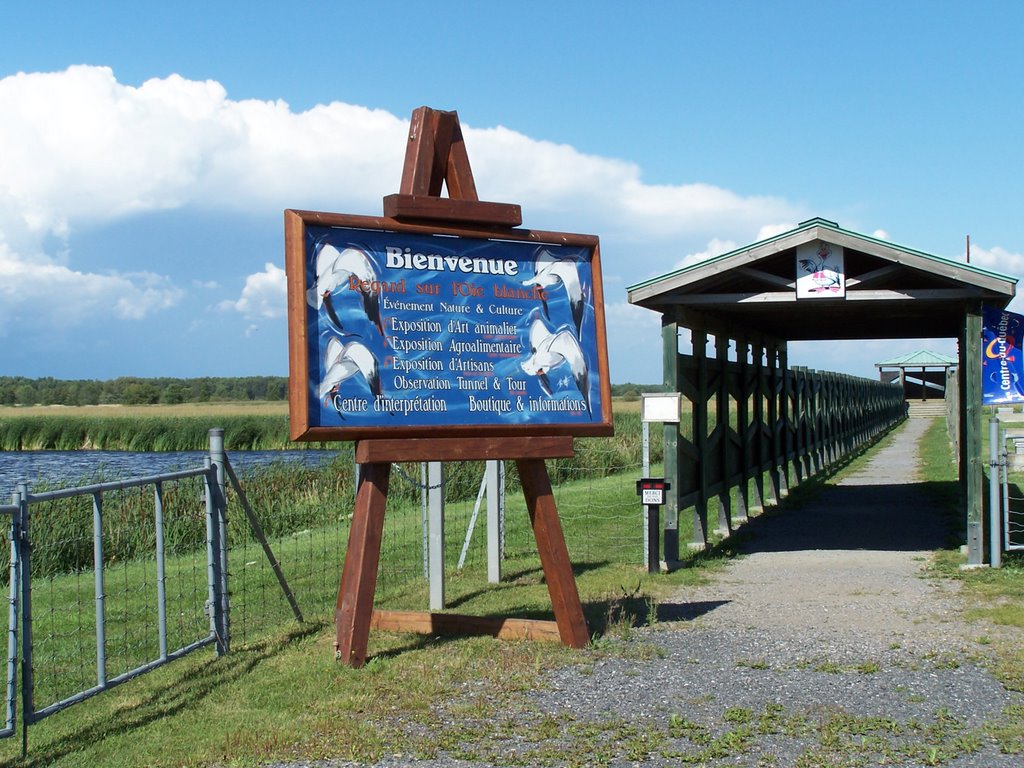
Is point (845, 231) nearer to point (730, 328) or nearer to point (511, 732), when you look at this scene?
point (730, 328)

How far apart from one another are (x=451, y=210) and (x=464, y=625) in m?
3.02

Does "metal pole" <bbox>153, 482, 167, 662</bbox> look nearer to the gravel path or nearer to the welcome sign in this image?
the welcome sign

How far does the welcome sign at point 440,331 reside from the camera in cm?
718

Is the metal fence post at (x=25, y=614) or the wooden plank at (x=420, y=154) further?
the wooden plank at (x=420, y=154)

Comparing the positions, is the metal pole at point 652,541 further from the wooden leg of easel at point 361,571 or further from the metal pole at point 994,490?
the wooden leg of easel at point 361,571

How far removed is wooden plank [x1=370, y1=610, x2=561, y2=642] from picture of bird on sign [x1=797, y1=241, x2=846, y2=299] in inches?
204

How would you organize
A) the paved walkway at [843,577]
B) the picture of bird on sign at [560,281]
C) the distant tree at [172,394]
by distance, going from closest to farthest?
the picture of bird on sign at [560,281] < the paved walkway at [843,577] < the distant tree at [172,394]

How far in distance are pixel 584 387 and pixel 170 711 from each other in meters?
3.58

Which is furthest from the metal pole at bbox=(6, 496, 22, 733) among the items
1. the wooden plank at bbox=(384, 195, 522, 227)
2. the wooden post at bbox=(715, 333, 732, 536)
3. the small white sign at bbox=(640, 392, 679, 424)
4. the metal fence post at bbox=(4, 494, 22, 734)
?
the wooden post at bbox=(715, 333, 732, 536)

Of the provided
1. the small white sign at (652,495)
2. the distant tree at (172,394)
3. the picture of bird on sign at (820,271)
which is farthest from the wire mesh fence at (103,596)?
the distant tree at (172,394)

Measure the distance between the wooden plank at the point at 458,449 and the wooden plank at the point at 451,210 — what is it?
1.54 m

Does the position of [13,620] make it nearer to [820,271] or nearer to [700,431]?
[820,271]

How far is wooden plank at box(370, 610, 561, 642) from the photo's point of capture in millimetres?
7996

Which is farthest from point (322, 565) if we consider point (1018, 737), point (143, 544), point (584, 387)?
point (1018, 737)
